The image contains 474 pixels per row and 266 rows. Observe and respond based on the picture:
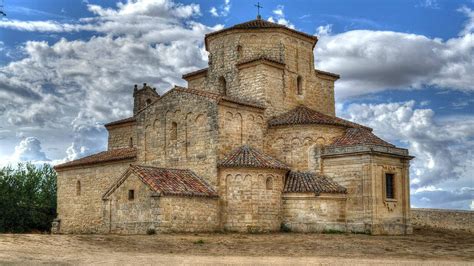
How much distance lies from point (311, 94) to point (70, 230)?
55.2 ft

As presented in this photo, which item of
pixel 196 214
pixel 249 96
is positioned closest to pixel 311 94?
pixel 249 96

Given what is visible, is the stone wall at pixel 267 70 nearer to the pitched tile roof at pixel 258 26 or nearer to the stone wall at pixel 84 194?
the pitched tile roof at pixel 258 26

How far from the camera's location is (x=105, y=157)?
3525cm

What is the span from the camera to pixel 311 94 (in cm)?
3494

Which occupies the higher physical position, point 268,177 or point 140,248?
point 268,177

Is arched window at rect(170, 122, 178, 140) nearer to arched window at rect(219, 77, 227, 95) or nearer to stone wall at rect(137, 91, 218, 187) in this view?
stone wall at rect(137, 91, 218, 187)

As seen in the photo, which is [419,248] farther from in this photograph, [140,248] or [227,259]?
[140,248]

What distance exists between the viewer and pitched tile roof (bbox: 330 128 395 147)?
95.1 ft

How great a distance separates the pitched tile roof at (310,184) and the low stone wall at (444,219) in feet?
36.7

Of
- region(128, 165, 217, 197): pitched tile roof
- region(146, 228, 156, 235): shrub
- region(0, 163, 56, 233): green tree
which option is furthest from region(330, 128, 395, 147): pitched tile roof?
region(0, 163, 56, 233): green tree

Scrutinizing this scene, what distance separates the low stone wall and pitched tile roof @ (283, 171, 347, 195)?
11179 millimetres

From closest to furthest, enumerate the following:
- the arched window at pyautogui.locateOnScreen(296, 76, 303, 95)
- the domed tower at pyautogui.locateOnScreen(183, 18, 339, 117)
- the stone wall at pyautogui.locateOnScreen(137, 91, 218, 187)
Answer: the stone wall at pyautogui.locateOnScreen(137, 91, 218, 187), the domed tower at pyautogui.locateOnScreen(183, 18, 339, 117), the arched window at pyautogui.locateOnScreen(296, 76, 303, 95)

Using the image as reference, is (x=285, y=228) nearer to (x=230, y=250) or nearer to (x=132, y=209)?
(x=132, y=209)

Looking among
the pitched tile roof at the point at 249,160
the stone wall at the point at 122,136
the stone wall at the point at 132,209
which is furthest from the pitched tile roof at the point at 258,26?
the stone wall at the point at 132,209
